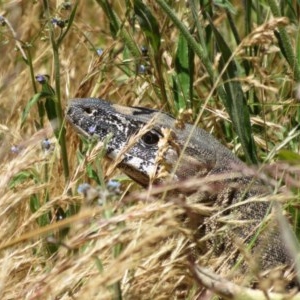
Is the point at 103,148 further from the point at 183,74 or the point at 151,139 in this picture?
the point at 183,74

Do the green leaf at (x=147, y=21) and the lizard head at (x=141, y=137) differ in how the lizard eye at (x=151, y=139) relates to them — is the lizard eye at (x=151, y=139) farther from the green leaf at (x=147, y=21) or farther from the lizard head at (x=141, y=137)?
the green leaf at (x=147, y=21)

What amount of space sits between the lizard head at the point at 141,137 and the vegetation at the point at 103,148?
93mm

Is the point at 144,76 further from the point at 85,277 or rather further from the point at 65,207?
the point at 85,277

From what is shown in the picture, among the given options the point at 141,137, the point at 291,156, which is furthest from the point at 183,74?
the point at 291,156

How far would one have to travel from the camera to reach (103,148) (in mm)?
2836

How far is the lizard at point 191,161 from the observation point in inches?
128

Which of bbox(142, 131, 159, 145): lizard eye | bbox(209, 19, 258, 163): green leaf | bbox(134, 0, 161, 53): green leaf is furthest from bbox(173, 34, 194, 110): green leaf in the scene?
bbox(209, 19, 258, 163): green leaf

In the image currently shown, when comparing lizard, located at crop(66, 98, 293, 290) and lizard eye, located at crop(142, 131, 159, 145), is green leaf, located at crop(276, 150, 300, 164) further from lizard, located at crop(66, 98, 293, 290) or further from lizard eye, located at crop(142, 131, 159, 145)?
lizard eye, located at crop(142, 131, 159, 145)

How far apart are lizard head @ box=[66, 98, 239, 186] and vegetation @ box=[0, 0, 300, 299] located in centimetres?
9

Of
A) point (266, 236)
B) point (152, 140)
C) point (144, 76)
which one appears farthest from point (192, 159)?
point (144, 76)

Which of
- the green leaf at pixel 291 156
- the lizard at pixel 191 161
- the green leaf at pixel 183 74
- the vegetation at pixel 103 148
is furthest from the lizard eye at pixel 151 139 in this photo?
the green leaf at pixel 291 156

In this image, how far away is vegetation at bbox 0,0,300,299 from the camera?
2.33 meters

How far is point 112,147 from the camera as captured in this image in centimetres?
351

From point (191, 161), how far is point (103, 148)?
2.02ft
